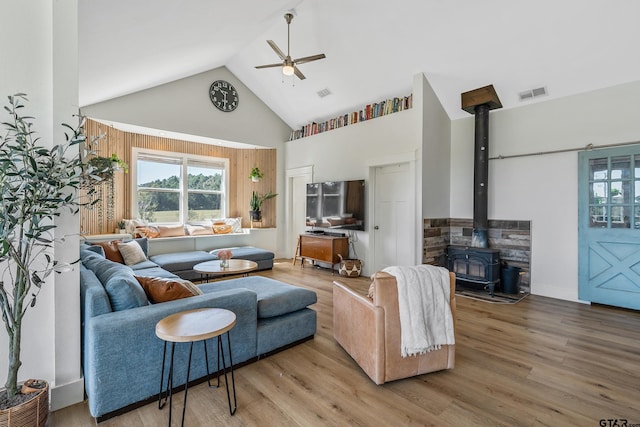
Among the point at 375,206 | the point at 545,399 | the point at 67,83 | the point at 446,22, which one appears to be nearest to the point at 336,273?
the point at 375,206

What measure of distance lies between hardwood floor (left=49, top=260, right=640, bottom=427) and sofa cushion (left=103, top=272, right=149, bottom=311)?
648mm

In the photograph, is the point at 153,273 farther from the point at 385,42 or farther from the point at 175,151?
the point at 385,42

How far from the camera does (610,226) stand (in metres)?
3.74

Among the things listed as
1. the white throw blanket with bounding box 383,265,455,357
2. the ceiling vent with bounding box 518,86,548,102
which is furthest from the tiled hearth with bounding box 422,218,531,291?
the white throw blanket with bounding box 383,265,455,357

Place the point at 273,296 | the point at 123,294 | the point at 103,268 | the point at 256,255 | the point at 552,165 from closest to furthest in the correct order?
the point at 123,294
the point at 103,268
the point at 273,296
the point at 552,165
the point at 256,255

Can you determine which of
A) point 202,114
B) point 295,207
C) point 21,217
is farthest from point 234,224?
point 21,217

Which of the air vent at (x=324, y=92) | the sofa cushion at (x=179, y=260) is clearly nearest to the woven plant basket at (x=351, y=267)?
the sofa cushion at (x=179, y=260)

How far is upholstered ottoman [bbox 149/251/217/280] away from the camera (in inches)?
181

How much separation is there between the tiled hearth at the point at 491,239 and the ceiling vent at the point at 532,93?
181 centimetres

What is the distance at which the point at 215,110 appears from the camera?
5.89 metres

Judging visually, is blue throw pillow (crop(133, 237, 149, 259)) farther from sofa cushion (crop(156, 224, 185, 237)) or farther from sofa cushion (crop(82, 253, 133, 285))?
sofa cushion (crop(82, 253, 133, 285))

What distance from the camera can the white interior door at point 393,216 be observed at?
477cm

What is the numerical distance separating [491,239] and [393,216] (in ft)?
5.11

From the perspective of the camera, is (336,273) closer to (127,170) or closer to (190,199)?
(190,199)
